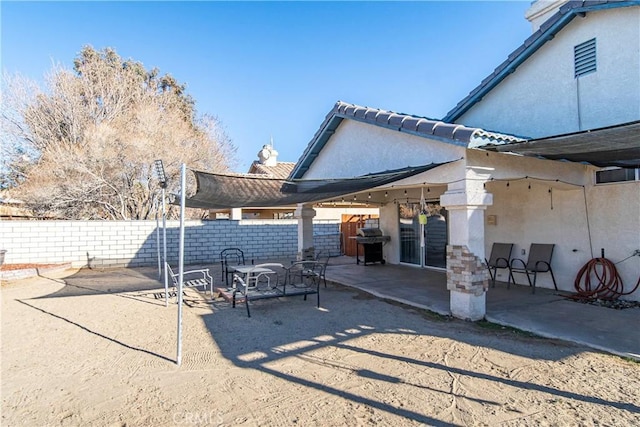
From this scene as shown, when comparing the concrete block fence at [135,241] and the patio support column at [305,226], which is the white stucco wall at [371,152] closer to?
the patio support column at [305,226]

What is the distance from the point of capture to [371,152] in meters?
8.09

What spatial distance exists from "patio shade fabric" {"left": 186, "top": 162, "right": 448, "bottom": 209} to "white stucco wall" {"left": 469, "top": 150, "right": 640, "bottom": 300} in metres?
1.54

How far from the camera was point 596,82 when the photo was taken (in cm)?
714

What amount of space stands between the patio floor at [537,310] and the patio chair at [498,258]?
379 mm

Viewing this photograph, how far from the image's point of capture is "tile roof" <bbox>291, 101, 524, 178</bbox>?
5.45 metres

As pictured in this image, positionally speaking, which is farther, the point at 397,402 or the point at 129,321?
the point at 129,321

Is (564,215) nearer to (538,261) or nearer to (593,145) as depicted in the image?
(538,261)

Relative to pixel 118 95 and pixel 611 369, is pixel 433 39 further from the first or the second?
pixel 118 95

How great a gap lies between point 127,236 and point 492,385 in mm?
12685

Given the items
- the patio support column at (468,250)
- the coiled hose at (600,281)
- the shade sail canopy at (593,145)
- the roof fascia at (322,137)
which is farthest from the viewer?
the roof fascia at (322,137)

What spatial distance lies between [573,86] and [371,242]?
6907 millimetres

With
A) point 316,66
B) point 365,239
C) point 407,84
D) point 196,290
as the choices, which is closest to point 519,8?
point 407,84

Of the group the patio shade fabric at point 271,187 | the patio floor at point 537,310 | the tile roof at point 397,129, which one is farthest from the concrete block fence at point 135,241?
the patio shade fabric at point 271,187

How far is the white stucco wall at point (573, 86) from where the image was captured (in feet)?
22.2
